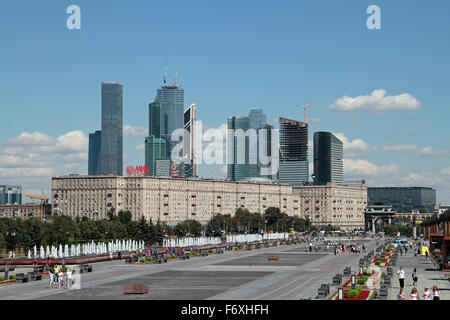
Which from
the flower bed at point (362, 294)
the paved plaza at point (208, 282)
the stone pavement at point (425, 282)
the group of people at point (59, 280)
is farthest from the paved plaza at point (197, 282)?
the stone pavement at point (425, 282)

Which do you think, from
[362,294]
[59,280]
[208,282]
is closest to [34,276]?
[59,280]

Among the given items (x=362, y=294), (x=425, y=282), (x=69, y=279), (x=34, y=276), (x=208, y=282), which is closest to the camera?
(x=362, y=294)

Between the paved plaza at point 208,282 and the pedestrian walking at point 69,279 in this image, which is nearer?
the paved plaza at point 208,282

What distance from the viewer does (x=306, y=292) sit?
53.9 metres

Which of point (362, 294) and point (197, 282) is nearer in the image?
point (362, 294)

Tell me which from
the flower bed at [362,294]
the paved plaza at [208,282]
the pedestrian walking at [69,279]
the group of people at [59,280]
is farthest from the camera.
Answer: the group of people at [59,280]

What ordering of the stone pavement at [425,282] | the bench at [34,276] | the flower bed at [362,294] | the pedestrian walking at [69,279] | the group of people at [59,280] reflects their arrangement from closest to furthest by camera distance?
the flower bed at [362,294] → the stone pavement at [425,282] → the pedestrian walking at [69,279] → the group of people at [59,280] → the bench at [34,276]

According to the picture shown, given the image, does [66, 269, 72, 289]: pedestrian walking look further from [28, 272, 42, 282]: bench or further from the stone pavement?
the stone pavement

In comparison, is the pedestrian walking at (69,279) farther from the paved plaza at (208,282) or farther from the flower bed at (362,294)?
the flower bed at (362,294)

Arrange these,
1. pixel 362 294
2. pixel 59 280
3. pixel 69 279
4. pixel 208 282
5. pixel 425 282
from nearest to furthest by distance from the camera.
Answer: pixel 362 294 → pixel 69 279 → pixel 59 280 → pixel 425 282 → pixel 208 282

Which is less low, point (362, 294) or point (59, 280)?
point (59, 280)

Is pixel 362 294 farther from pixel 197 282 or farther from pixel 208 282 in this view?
pixel 197 282
